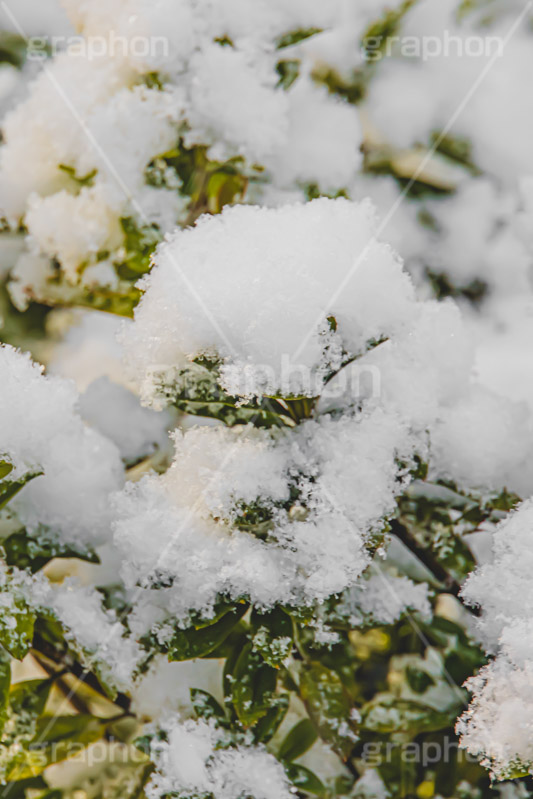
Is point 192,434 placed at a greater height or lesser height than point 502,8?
lesser

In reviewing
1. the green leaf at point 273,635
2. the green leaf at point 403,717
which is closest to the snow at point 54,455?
the green leaf at point 273,635

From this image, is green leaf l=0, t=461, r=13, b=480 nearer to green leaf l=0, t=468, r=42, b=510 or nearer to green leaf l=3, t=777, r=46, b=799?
green leaf l=0, t=468, r=42, b=510

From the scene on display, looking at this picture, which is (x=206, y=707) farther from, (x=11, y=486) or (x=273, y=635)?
(x=11, y=486)

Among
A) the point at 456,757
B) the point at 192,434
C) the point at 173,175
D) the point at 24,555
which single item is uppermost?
the point at 173,175

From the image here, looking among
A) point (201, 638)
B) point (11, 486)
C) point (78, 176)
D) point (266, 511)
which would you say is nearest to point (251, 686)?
point (201, 638)

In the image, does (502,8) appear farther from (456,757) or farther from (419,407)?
(456,757)

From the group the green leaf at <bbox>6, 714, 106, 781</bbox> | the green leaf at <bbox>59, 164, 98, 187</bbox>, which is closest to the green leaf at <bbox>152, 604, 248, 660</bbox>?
the green leaf at <bbox>6, 714, 106, 781</bbox>

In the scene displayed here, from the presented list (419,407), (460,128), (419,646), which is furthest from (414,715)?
(460,128)
